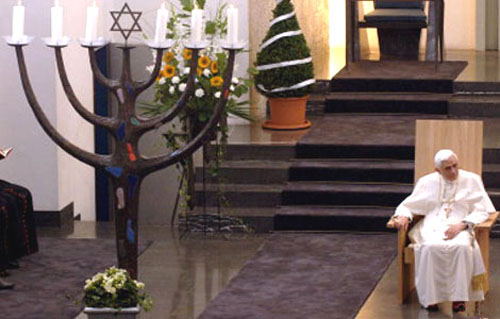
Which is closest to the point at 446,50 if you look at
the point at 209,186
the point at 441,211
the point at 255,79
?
the point at 255,79

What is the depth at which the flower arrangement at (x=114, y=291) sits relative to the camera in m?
7.52

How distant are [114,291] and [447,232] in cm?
238

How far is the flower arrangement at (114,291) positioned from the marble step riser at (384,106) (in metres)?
5.22

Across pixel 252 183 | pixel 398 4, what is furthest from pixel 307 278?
pixel 398 4

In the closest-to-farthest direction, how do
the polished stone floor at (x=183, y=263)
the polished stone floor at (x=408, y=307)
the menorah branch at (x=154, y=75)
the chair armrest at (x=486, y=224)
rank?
the menorah branch at (x=154, y=75), the polished stone floor at (x=408, y=307), the chair armrest at (x=486, y=224), the polished stone floor at (x=183, y=263)

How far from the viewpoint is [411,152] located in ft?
36.6

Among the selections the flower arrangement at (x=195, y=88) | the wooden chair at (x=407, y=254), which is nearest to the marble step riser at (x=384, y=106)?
the flower arrangement at (x=195, y=88)

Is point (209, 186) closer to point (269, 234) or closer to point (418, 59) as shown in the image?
point (269, 234)

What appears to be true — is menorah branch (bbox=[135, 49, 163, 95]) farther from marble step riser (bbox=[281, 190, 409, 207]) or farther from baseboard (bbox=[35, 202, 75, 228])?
baseboard (bbox=[35, 202, 75, 228])

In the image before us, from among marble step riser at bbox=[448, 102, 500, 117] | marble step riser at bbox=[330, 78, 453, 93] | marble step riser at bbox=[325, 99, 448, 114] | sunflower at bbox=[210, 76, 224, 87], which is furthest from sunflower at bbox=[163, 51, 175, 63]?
marble step riser at bbox=[448, 102, 500, 117]

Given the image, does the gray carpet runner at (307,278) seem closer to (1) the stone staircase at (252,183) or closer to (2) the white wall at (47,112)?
(1) the stone staircase at (252,183)

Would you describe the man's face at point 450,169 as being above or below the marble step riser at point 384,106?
below

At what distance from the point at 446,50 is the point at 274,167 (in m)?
4.88

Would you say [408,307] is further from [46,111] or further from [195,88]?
[46,111]
